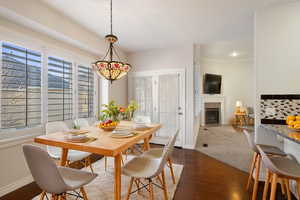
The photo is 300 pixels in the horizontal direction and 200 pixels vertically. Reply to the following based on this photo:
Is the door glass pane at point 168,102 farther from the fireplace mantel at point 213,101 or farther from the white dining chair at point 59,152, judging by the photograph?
the fireplace mantel at point 213,101

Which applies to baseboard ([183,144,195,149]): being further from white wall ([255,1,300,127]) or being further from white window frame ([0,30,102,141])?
white window frame ([0,30,102,141])

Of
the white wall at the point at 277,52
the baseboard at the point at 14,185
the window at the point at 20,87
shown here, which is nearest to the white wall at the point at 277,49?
the white wall at the point at 277,52

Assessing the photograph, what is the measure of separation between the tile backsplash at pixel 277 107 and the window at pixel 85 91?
3381 millimetres

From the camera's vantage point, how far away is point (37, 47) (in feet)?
7.95

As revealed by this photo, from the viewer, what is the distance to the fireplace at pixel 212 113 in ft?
22.7

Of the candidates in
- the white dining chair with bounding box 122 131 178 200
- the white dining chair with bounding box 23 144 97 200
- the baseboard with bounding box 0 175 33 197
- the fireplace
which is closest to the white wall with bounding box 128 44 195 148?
the white dining chair with bounding box 122 131 178 200

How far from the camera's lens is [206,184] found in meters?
2.21

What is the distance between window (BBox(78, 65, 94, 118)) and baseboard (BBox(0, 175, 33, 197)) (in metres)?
1.36

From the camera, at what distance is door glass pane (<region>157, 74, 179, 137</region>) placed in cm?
395

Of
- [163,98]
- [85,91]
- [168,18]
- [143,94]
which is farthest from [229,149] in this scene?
[85,91]

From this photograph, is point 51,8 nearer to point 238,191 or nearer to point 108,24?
point 108,24

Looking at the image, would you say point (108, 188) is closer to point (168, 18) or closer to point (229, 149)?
point (168, 18)

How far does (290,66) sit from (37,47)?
13.0 ft

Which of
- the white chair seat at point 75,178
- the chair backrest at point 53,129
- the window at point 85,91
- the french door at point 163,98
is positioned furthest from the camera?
the french door at point 163,98
